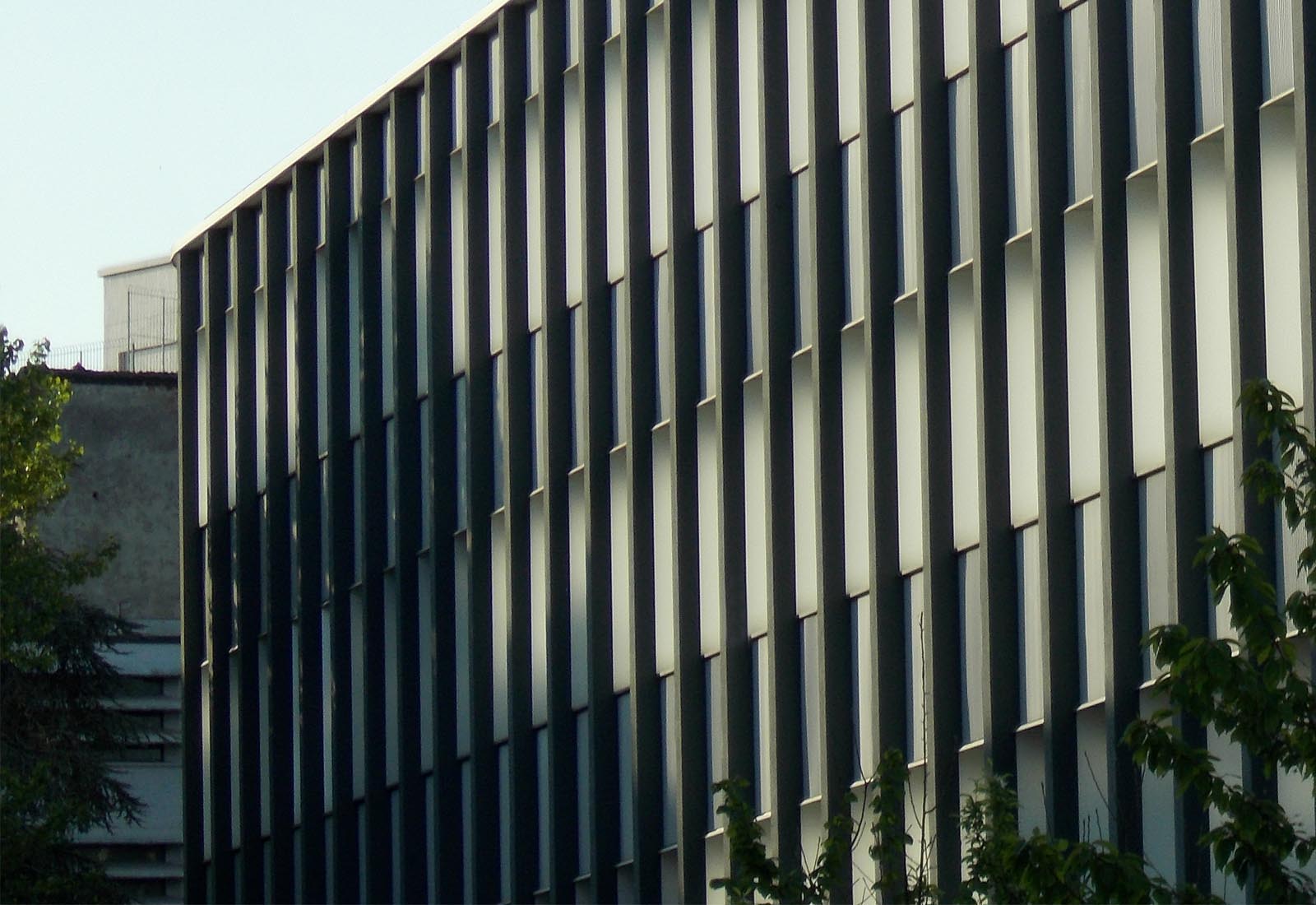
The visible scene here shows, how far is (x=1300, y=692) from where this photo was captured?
13836 mm

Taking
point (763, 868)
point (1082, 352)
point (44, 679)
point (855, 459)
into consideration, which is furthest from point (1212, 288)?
point (44, 679)

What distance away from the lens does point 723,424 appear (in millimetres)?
28781

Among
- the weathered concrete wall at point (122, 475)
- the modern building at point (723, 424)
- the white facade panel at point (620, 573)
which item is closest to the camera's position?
the modern building at point (723, 424)

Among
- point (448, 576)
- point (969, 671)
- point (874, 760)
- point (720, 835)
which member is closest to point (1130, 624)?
point (969, 671)

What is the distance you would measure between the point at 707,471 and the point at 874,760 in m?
4.74

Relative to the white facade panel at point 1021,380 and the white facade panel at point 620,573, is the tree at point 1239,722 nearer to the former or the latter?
the white facade panel at point 1021,380

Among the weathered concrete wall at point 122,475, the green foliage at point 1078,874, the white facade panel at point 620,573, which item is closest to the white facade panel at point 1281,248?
the green foliage at point 1078,874

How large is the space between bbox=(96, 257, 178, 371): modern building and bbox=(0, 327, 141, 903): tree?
44.2 m

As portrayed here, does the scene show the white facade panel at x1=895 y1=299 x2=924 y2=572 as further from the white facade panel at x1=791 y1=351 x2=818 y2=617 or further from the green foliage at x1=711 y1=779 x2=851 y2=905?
the green foliage at x1=711 y1=779 x2=851 y2=905

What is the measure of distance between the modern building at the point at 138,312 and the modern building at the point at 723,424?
45.5m

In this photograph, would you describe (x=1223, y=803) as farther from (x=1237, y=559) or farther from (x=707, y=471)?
(x=707, y=471)

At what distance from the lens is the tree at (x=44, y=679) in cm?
3794

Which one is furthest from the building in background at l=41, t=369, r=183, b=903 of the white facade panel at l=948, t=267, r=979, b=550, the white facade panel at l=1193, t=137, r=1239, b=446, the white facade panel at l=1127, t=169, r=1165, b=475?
the white facade panel at l=1193, t=137, r=1239, b=446

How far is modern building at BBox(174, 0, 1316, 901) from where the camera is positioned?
22.2 meters
